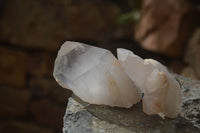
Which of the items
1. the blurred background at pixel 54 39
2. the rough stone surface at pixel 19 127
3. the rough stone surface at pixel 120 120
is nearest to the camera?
the rough stone surface at pixel 120 120

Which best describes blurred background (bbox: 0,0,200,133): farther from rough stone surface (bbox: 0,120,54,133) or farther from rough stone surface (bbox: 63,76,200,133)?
rough stone surface (bbox: 63,76,200,133)

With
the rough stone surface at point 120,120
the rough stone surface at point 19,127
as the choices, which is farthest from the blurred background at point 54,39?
the rough stone surface at point 120,120

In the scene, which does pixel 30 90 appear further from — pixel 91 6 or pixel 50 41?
→ pixel 91 6

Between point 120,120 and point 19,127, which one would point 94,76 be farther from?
point 19,127

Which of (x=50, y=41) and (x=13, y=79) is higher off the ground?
(x=50, y=41)

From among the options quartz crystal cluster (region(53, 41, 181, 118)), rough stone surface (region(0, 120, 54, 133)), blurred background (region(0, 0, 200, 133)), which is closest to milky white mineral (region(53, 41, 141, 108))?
quartz crystal cluster (region(53, 41, 181, 118))

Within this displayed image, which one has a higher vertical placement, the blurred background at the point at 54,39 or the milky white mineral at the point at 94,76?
the milky white mineral at the point at 94,76

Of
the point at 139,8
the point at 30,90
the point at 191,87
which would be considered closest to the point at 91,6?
the point at 139,8

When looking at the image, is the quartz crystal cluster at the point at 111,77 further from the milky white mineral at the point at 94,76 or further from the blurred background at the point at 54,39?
the blurred background at the point at 54,39
